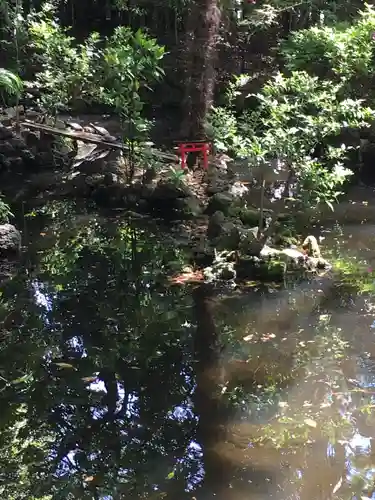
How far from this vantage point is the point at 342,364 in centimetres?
400

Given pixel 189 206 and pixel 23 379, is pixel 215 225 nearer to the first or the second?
pixel 189 206

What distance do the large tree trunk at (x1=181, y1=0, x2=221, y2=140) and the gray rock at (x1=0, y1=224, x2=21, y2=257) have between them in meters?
3.16

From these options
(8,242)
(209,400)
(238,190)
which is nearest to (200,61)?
(238,190)

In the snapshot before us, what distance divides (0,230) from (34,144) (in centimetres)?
452

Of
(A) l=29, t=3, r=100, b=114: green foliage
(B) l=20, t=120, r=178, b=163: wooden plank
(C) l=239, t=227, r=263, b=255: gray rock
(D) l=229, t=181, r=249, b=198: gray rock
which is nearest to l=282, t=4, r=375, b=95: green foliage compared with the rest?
(D) l=229, t=181, r=249, b=198: gray rock

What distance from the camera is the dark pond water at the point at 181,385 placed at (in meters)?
2.94

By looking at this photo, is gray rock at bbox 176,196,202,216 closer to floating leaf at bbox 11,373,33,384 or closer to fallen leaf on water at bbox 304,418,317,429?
floating leaf at bbox 11,373,33,384

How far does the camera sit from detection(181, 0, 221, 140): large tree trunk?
25.0 ft

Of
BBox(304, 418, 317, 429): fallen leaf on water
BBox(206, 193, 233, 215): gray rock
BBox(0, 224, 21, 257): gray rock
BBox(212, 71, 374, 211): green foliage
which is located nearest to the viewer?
BBox(304, 418, 317, 429): fallen leaf on water

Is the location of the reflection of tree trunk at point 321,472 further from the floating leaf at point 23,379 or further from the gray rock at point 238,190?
the gray rock at point 238,190

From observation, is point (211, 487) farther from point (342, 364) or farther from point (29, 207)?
point (29, 207)

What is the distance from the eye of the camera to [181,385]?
3.76m

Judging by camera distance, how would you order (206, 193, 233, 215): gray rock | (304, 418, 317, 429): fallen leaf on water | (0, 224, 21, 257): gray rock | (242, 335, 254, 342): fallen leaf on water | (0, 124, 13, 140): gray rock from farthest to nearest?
1. (0, 124, 13, 140): gray rock
2. (206, 193, 233, 215): gray rock
3. (0, 224, 21, 257): gray rock
4. (242, 335, 254, 342): fallen leaf on water
5. (304, 418, 317, 429): fallen leaf on water

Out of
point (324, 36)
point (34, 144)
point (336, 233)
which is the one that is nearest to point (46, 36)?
point (34, 144)
